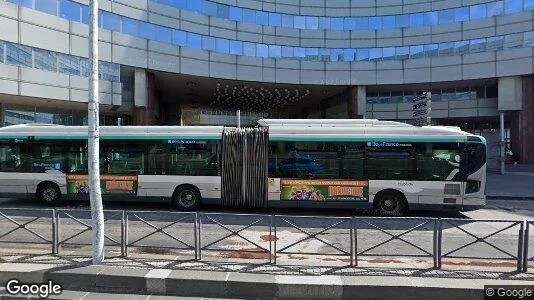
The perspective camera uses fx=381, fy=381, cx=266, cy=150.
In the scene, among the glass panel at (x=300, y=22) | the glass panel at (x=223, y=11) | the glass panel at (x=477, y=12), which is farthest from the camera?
the glass panel at (x=300, y=22)

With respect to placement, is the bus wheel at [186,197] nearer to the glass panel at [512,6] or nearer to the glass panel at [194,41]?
the glass panel at [194,41]

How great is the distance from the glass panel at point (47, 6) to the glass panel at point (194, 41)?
915cm

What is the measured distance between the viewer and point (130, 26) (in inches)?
1030

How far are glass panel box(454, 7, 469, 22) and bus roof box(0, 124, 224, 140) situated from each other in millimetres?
28010

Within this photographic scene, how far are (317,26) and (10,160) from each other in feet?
89.1

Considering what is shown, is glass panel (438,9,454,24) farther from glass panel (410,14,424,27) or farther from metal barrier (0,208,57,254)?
metal barrier (0,208,57,254)

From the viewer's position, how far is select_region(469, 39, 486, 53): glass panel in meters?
30.8

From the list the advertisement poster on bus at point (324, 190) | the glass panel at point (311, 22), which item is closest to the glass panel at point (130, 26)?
the glass panel at point (311, 22)

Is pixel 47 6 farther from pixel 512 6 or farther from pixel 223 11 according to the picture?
pixel 512 6

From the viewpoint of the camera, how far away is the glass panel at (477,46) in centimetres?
3075

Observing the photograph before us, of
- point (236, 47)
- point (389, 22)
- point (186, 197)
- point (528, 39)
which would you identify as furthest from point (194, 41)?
point (528, 39)

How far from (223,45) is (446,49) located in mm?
18563

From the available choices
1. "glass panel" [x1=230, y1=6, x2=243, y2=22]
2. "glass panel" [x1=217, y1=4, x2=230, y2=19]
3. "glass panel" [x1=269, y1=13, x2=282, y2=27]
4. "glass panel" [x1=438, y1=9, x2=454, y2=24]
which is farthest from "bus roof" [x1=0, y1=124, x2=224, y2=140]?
"glass panel" [x1=438, y1=9, x2=454, y2=24]

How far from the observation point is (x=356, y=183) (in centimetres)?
1112
